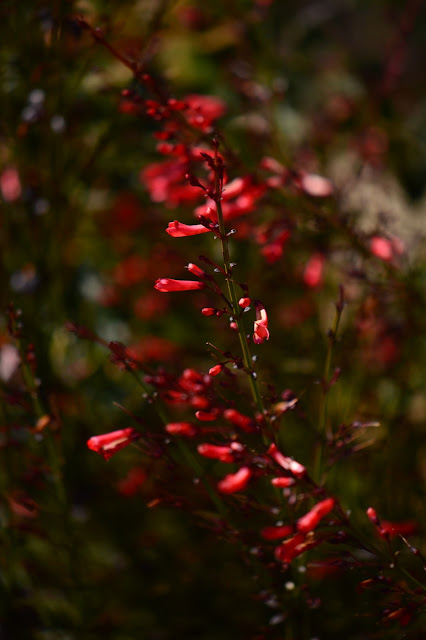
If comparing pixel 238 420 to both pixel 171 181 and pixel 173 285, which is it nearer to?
pixel 173 285

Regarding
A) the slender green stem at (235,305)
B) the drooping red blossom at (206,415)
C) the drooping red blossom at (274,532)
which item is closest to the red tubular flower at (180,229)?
the slender green stem at (235,305)

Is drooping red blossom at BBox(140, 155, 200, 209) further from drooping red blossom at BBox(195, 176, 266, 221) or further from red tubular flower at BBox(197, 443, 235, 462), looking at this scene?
red tubular flower at BBox(197, 443, 235, 462)

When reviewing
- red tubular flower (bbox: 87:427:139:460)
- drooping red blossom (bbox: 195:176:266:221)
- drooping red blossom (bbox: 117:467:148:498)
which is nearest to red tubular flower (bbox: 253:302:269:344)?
red tubular flower (bbox: 87:427:139:460)

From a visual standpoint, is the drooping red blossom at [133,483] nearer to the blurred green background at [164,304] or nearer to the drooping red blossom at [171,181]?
the blurred green background at [164,304]

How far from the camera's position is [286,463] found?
49cm

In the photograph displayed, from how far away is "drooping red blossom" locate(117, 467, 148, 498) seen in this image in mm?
1069

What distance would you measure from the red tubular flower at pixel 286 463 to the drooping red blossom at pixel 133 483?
60 centimetres

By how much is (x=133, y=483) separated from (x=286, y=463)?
2.11ft

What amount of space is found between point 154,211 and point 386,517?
0.98 meters

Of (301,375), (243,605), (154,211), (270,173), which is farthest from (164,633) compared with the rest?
(154,211)

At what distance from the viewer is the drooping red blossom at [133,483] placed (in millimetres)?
1069

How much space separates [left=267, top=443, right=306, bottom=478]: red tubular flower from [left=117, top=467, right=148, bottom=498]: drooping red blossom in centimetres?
60

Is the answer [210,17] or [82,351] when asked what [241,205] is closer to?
[82,351]

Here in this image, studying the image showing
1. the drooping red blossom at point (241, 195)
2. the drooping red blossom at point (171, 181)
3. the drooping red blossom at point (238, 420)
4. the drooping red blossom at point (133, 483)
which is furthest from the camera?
the drooping red blossom at point (133, 483)
